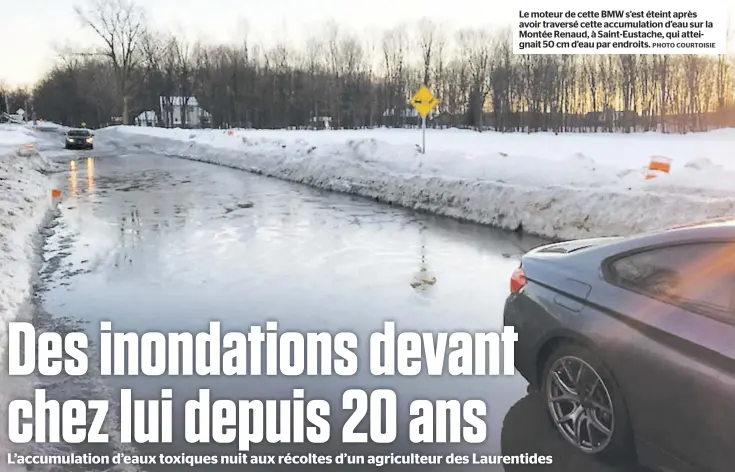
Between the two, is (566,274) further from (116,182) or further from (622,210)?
(116,182)

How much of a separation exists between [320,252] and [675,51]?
5.10 metres

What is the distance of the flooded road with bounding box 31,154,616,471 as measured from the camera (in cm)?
408

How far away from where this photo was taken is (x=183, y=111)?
7256 cm

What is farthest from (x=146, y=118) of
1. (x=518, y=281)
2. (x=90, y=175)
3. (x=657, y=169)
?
(x=518, y=281)

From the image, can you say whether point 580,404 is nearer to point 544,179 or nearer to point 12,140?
point 544,179

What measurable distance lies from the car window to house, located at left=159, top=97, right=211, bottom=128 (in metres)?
70.9

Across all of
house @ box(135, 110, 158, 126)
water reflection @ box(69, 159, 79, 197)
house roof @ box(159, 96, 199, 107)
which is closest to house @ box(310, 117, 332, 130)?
house roof @ box(159, 96, 199, 107)

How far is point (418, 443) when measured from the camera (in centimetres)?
358

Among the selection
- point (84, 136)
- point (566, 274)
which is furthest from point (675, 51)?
point (84, 136)

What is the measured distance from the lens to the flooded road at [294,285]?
408 cm

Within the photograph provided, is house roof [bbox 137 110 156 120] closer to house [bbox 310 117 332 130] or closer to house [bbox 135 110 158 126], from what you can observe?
house [bbox 135 110 158 126]

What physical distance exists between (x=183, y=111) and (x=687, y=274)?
7435 centimetres

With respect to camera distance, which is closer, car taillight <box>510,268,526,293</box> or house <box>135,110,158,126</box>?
car taillight <box>510,268,526,293</box>

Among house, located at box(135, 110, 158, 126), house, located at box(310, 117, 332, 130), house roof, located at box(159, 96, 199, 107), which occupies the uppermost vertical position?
house roof, located at box(159, 96, 199, 107)
